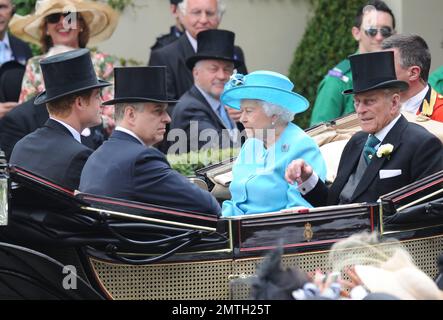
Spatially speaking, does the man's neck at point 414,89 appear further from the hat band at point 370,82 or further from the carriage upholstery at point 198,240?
the carriage upholstery at point 198,240

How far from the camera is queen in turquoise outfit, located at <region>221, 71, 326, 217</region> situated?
264 inches

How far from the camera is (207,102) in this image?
8469mm

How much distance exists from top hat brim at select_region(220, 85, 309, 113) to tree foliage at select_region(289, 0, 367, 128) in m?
3.57

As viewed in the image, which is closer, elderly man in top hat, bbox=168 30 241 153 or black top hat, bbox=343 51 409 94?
black top hat, bbox=343 51 409 94

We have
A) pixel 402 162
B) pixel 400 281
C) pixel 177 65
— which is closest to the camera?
pixel 400 281

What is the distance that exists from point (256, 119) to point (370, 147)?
65 cm

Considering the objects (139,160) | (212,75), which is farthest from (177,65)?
(139,160)

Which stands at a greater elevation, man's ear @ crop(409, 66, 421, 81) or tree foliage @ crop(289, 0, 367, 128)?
tree foliage @ crop(289, 0, 367, 128)

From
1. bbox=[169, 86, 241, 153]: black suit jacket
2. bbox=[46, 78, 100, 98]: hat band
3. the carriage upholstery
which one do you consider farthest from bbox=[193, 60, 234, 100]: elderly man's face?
the carriage upholstery

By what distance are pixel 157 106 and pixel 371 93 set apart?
1154mm

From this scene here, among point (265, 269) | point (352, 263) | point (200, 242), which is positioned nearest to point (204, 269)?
point (200, 242)

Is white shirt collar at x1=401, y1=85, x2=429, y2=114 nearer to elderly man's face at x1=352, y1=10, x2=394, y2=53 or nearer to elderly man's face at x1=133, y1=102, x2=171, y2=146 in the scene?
elderly man's face at x1=352, y1=10, x2=394, y2=53

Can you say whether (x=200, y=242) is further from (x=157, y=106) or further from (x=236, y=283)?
(x=157, y=106)

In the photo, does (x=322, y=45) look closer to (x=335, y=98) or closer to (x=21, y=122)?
(x=335, y=98)
